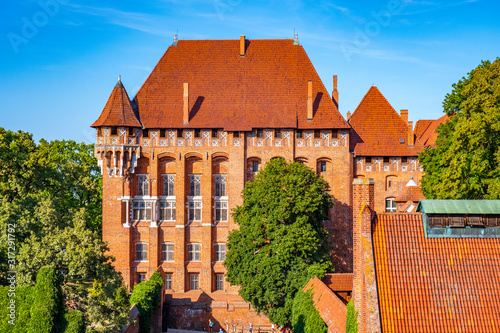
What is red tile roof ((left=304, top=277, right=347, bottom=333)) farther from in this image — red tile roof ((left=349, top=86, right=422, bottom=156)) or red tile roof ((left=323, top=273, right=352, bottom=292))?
red tile roof ((left=349, top=86, right=422, bottom=156))

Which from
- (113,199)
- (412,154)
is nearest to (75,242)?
(113,199)

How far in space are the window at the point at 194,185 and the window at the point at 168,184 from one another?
1310 mm

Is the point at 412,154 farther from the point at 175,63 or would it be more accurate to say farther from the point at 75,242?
the point at 75,242

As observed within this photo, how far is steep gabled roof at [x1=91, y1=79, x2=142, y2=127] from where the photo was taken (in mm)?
42000

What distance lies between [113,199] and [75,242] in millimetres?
17848

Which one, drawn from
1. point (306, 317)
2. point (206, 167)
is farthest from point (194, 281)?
point (306, 317)

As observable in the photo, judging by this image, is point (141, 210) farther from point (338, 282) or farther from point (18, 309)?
point (18, 309)

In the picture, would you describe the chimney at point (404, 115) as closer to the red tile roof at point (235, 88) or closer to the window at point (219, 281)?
the red tile roof at point (235, 88)

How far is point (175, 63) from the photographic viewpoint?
46000 millimetres

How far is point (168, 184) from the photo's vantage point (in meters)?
43.5

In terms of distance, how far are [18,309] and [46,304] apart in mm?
1317

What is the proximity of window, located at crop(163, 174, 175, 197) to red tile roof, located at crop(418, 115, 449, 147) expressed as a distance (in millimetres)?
18921

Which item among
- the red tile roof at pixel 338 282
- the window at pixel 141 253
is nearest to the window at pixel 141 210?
the window at pixel 141 253

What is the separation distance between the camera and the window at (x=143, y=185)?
43.2 meters
